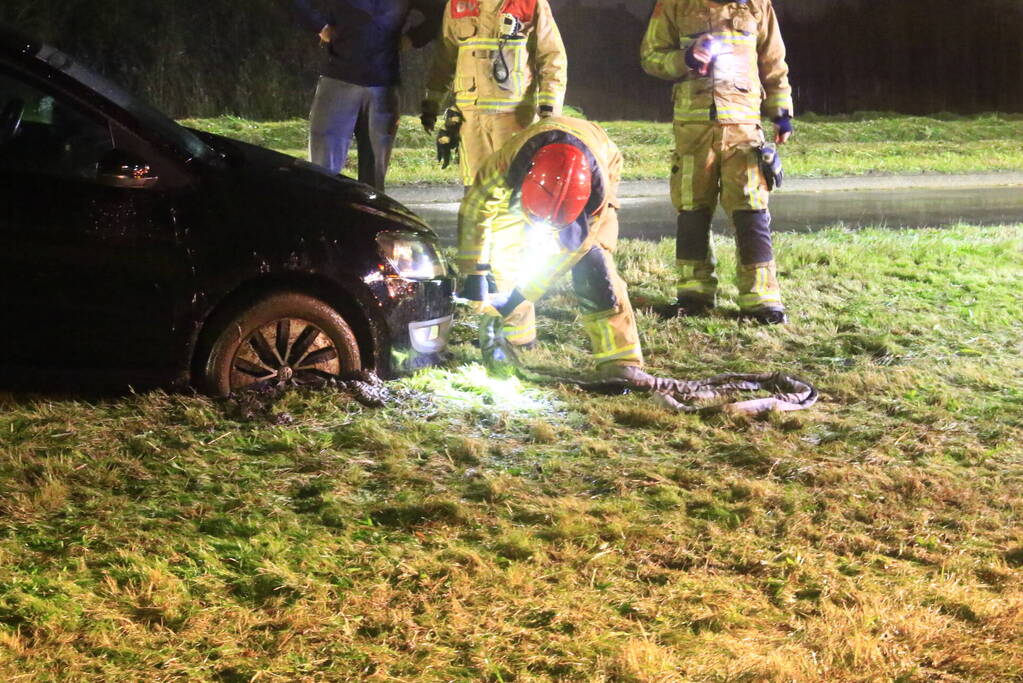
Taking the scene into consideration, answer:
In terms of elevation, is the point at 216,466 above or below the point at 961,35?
below

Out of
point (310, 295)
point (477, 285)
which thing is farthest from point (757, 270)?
point (310, 295)

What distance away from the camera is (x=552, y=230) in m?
5.48

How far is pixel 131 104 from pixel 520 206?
176 cm

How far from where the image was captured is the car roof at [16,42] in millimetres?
4773

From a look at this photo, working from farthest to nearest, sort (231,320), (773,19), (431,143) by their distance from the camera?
1. (431,143)
2. (773,19)
3. (231,320)

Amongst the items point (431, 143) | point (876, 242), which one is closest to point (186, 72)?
point (431, 143)

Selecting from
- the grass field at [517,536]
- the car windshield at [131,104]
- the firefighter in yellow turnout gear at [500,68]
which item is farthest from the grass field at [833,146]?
the grass field at [517,536]

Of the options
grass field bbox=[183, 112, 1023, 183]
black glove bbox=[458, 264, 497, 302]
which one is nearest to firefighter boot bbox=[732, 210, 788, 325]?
black glove bbox=[458, 264, 497, 302]

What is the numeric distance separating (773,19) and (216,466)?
450 cm

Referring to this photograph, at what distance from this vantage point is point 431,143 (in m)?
18.1

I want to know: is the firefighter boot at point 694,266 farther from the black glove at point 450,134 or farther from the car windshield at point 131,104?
the car windshield at point 131,104

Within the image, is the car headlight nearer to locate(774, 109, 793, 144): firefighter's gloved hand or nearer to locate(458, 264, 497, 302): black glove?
locate(458, 264, 497, 302): black glove

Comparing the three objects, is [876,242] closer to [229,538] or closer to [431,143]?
[229,538]

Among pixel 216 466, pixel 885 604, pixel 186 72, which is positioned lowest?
pixel 885 604
